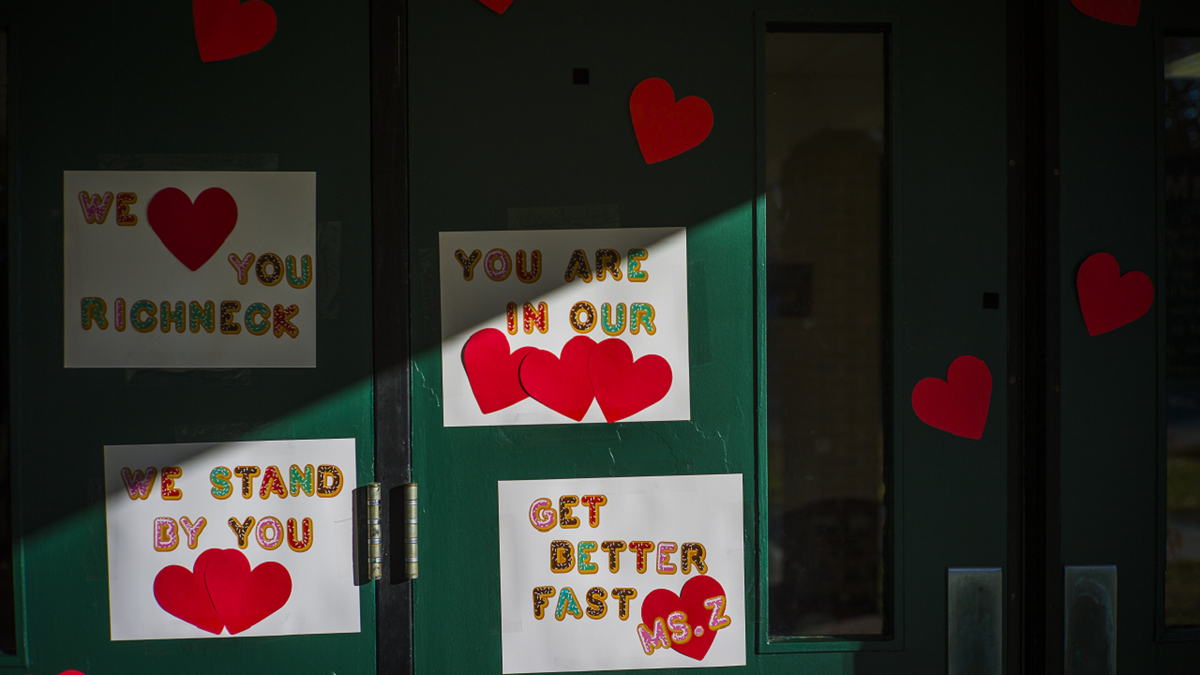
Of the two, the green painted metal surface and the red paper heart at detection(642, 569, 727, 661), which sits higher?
the green painted metal surface

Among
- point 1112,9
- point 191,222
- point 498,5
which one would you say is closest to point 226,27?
point 191,222

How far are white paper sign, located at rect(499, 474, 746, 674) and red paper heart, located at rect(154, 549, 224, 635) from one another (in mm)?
622

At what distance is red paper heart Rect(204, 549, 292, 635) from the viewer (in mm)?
1406

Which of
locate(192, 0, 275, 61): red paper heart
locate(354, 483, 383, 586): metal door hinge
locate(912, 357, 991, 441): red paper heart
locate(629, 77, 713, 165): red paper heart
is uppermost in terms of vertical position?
locate(192, 0, 275, 61): red paper heart

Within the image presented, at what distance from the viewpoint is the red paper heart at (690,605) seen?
1447mm

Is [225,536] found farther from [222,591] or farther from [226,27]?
[226,27]

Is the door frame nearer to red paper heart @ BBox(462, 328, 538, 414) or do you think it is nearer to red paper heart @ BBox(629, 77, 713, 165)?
red paper heart @ BBox(462, 328, 538, 414)

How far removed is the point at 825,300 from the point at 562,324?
1.90 ft

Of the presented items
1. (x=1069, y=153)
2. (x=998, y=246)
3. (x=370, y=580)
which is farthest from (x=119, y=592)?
(x=1069, y=153)

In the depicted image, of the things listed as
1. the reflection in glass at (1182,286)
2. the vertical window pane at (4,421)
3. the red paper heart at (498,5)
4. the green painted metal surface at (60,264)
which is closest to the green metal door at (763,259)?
the red paper heart at (498,5)

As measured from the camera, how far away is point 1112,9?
1.45m

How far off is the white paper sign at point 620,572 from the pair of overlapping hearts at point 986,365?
0.46 meters

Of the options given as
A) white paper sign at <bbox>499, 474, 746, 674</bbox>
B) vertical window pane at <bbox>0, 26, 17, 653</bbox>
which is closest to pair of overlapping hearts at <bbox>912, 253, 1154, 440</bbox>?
white paper sign at <bbox>499, 474, 746, 674</bbox>

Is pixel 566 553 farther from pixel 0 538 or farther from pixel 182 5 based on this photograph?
pixel 182 5
